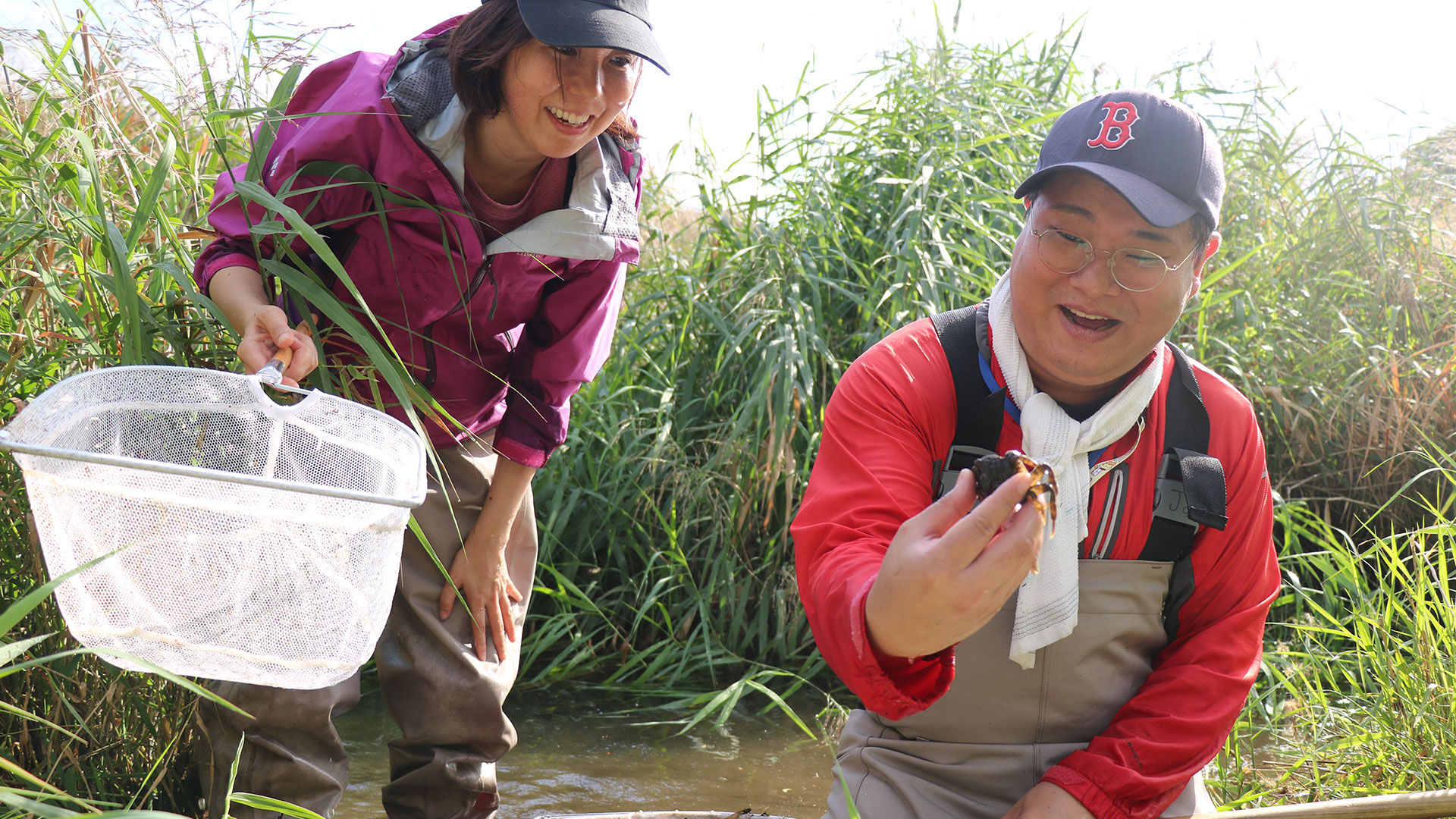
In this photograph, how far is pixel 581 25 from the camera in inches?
71.2

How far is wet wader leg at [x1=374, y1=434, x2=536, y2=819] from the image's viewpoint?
7.39 ft

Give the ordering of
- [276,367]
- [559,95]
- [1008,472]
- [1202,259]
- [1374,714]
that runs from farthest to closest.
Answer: [1374,714] → [559,95] → [1202,259] → [276,367] → [1008,472]

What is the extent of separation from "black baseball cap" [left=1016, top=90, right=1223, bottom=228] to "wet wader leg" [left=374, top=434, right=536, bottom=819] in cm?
127

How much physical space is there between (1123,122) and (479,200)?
112 cm

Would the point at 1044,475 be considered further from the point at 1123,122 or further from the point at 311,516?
the point at 311,516

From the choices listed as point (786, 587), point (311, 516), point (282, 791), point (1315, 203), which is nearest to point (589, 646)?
point (786, 587)

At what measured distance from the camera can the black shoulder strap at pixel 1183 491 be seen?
5.81ft

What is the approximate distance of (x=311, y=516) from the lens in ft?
4.57

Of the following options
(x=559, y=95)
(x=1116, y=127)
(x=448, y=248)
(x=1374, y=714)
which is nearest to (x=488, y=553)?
(x=448, y=248)

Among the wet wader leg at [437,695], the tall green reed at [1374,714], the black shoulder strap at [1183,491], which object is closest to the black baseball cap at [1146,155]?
the black shoulder strap at [1183,491]

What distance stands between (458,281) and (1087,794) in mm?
1342

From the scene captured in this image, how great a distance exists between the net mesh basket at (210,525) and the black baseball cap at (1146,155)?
1.09 meters

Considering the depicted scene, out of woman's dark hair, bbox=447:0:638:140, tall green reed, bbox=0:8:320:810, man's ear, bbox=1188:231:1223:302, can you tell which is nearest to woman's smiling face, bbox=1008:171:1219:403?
man's ear, bbox=1188:231:1223:302

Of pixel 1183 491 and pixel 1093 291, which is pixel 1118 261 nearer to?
pixel 1093 291
